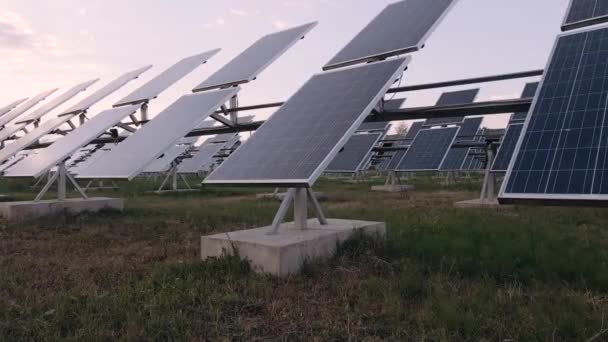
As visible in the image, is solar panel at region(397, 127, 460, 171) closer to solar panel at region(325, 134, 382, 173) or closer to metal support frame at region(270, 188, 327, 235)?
solar panel at region(325, 134, 382, 173)

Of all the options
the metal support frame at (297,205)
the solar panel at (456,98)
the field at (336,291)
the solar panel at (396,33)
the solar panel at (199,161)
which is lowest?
the solar panel at (199,161)

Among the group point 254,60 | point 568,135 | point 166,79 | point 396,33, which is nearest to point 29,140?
point 166,79

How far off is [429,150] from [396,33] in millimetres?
15271

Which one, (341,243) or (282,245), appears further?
(341,243)

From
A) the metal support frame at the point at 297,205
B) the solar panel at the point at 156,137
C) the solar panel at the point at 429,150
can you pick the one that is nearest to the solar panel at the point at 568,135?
the metal support frame at the point at 297,205

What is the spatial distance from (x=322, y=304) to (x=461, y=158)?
21.7 m

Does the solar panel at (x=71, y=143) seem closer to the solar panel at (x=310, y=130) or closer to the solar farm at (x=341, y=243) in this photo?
the solar farm at (x=341, y=243)

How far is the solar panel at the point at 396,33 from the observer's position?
8.45m

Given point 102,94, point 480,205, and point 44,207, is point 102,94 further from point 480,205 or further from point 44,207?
point 480,205

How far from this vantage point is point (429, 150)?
938 inches

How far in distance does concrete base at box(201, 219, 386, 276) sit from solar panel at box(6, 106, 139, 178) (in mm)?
6578

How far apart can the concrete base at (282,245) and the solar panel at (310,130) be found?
2.66 ft

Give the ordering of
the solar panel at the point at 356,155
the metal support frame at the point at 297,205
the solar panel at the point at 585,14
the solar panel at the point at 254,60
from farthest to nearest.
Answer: the solar panel at the point at 356,155, the solar panel at the point at 254,60, the solar panel at the point at 585,14, the metal support frame at the point at 297,205

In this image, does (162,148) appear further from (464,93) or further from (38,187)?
(38,187)
